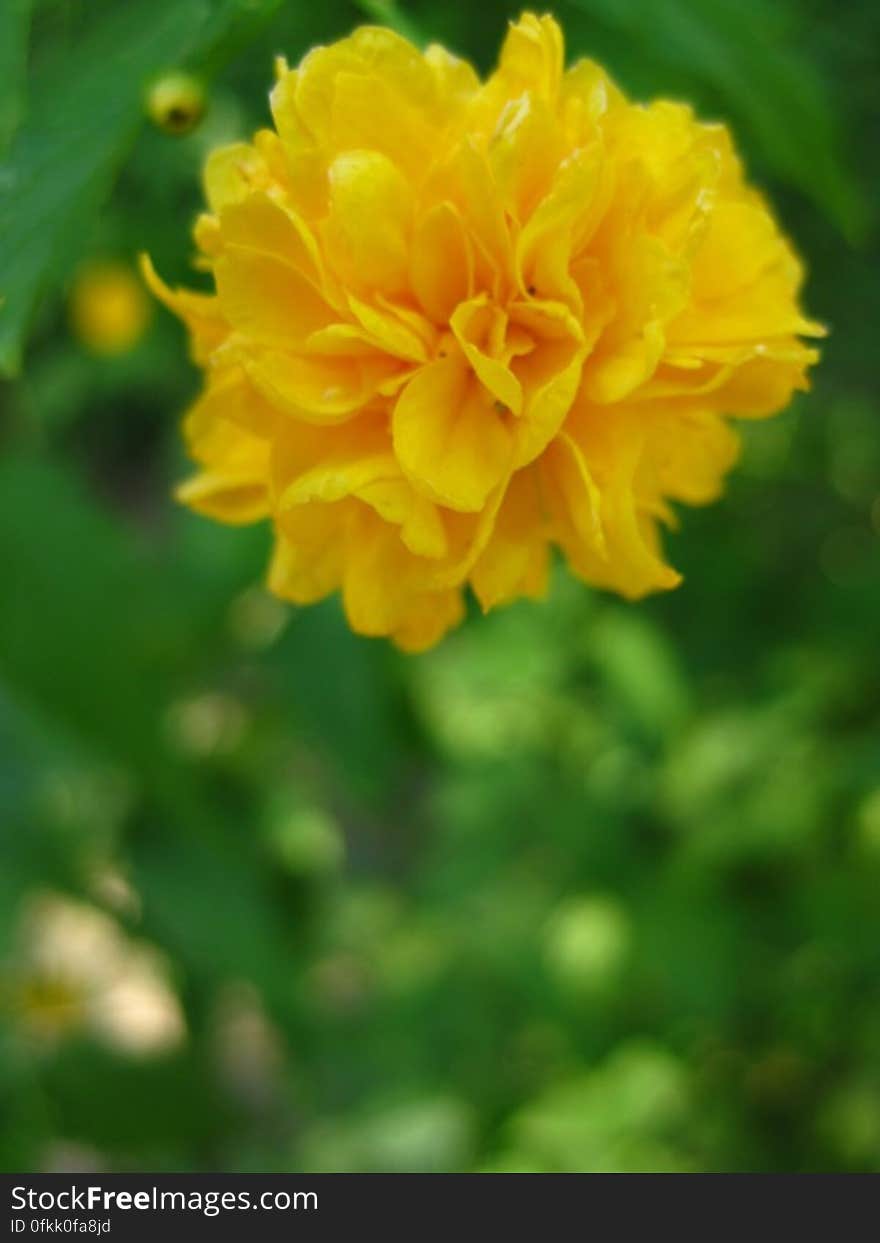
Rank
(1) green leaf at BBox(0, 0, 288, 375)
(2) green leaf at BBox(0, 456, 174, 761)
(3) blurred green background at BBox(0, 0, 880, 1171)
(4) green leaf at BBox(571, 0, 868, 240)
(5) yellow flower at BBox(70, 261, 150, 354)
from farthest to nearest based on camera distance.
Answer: (5) yellow flower at BBox(70, 261, 150, 354) → (3) blurred green background at BBox(0, 0, 880, 1171) → (2) green leaf at BBox(0, 456, 174, 761) → (4) green leaf at BBox(571, 0, 868, 240) → (1) green leaf at BBox(0, 0, 288, 375)

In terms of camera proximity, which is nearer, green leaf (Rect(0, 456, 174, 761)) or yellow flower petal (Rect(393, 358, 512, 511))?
yellow flower petal (Rect(393, 358, 512, 511))

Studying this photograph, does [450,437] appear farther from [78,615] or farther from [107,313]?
[107,313]

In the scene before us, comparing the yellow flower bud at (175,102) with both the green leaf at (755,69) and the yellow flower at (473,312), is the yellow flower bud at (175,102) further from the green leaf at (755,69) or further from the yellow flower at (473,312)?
the green leaf at (755,69)

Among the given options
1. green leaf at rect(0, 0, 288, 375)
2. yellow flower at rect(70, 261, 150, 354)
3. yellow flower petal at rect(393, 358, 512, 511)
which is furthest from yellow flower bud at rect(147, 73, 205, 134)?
yellow flower at rect(70, 261, 150, 354)

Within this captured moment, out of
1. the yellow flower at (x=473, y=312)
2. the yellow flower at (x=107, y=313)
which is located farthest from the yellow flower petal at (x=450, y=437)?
the yellow flower at (x=107, y=313)

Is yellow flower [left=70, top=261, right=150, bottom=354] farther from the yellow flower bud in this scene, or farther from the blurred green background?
the yellow flower bud

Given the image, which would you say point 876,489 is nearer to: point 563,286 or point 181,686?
point 181,686

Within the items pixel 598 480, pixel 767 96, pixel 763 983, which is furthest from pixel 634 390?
pixel 763 983
